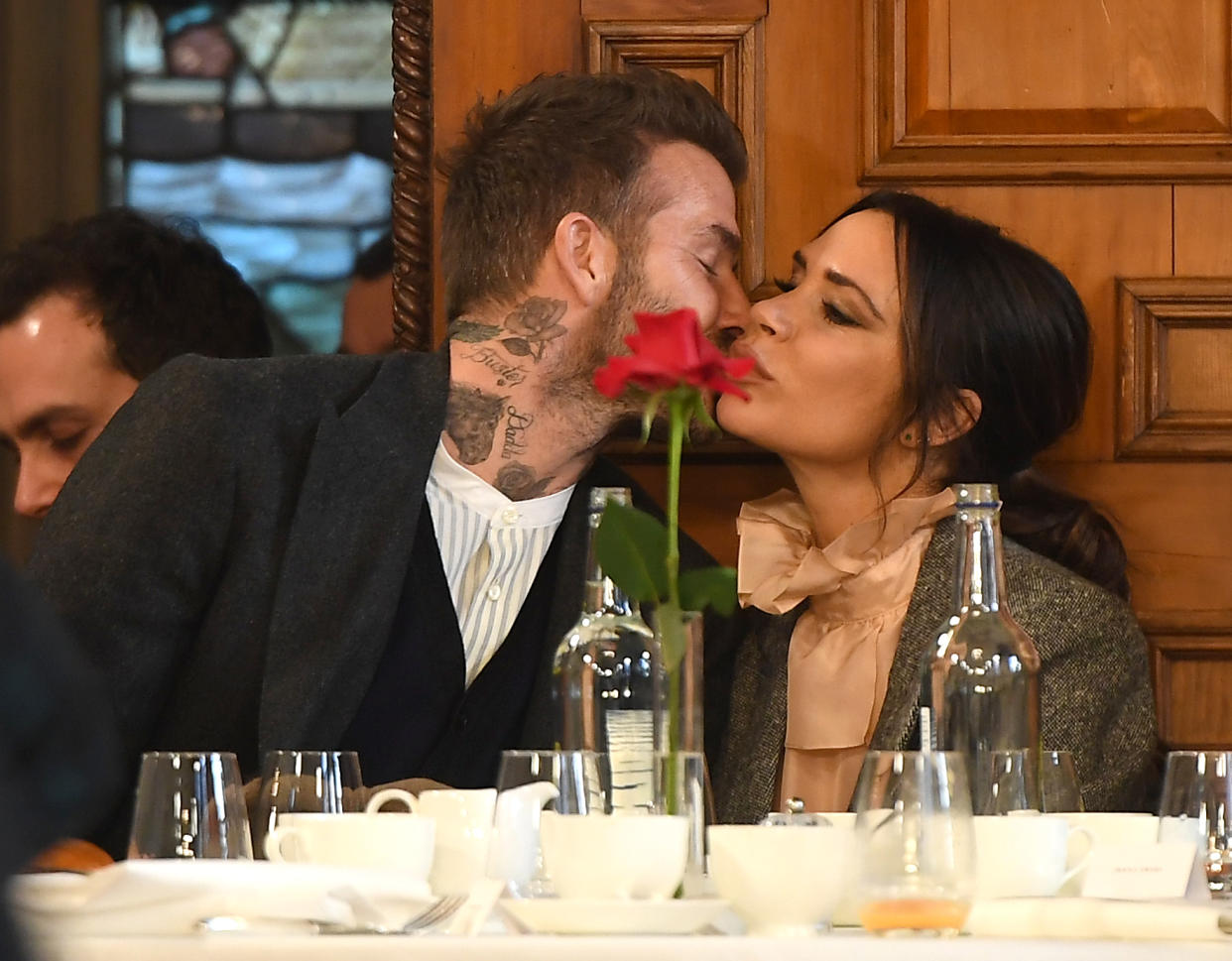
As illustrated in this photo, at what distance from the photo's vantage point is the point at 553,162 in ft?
7.37

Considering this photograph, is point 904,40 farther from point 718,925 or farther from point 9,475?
point 9,475

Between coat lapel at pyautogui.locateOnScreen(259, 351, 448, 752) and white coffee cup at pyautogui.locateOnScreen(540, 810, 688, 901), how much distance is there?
3.08 feet

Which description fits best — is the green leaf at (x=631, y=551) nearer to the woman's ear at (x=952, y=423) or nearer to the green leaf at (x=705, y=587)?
the green leaf at (x=705, y=587)

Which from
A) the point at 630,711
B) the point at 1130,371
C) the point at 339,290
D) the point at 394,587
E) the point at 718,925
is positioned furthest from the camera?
the point at 339,290

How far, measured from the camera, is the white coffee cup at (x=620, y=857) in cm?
97

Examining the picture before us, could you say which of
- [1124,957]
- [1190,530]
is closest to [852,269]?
[1190,530]

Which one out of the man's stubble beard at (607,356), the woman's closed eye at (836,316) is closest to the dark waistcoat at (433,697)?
the man's stubble beard at (607,356)

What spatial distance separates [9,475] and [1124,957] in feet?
13.2

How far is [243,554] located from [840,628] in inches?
26.0

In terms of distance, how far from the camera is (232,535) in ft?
6.46

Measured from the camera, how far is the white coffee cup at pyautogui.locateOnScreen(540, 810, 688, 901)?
3.19ft

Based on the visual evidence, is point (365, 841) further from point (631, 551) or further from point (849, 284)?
point (849, 284)

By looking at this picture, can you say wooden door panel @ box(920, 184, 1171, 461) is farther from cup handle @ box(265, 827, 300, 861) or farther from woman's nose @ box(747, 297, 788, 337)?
cup handle @ box(265, 827, 300, 861)

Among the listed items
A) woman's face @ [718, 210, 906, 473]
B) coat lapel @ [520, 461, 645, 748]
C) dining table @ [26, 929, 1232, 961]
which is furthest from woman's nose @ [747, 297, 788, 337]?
dining table @ [26, 929, 1232, 961]
